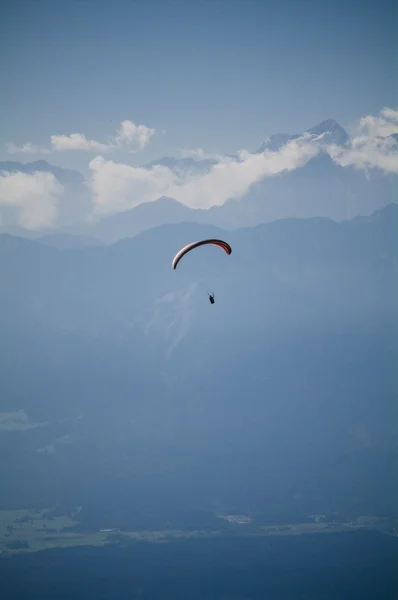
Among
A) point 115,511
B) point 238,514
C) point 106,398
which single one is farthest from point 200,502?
point 106,398

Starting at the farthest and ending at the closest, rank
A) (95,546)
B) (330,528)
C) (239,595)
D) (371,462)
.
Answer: (371,462) → (330,528) → (95,546) → (239,595)

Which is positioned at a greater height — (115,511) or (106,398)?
(106,398)

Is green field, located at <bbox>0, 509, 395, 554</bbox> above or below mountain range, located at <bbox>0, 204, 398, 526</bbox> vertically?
below

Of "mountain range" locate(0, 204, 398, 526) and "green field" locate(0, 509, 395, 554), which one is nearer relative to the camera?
"green field" locate(0, 509, 395, 554)

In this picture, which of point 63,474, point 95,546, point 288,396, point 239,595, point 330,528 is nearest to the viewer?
point 239,595

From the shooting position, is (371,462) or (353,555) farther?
(371,462)

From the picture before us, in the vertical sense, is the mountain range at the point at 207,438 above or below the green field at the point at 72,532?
above

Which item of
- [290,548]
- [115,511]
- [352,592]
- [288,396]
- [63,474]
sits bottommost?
[352,592]

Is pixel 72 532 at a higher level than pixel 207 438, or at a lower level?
lower

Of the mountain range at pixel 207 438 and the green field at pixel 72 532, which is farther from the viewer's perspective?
the mountain range at pixel 207 438

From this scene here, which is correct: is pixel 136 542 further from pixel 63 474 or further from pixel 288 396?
pixel 288 396

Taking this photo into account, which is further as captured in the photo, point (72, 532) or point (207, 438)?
point (207, 438)
